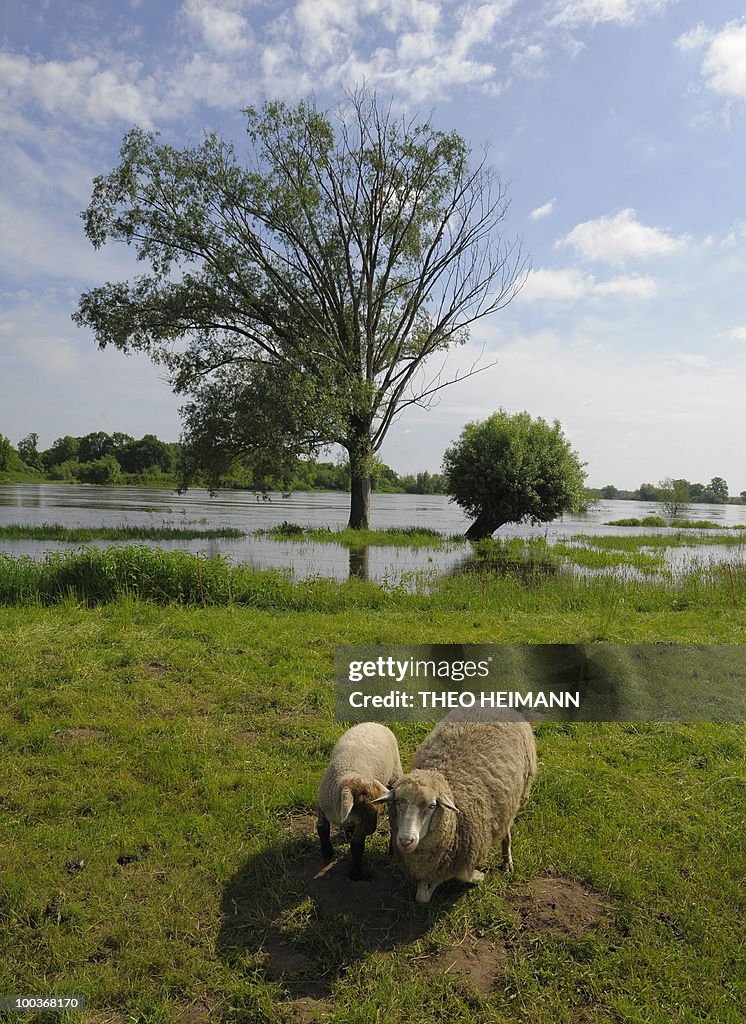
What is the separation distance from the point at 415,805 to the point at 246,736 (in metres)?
2.85

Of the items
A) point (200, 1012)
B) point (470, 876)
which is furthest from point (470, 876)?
point (200, 1012)

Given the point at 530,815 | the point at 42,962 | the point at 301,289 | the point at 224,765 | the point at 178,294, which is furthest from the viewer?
the point at 301,289

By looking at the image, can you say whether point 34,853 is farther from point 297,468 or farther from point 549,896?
point 297,468

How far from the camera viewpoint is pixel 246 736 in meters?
6.10

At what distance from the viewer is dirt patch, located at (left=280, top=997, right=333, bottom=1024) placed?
3084mm

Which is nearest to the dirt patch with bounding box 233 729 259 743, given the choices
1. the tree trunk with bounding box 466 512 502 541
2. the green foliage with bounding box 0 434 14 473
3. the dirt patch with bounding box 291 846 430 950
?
the dirt patch with bounding box 291 846 430 950

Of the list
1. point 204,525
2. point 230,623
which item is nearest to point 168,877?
point 230,623

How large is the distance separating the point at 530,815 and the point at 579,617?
23.3 feet

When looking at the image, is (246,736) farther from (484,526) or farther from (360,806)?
(484,526)

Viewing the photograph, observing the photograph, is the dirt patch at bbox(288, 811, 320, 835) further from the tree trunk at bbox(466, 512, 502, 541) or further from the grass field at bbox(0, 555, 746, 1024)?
the tree trunk at bbox(466, 512, 502, 541)

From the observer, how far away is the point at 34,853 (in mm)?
4207

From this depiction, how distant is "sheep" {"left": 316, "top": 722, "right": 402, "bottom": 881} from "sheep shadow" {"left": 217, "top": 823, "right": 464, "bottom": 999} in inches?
6.3

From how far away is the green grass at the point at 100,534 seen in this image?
73.0ft

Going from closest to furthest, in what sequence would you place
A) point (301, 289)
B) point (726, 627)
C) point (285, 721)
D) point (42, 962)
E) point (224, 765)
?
point (42, 962) < point (224, 765) < point (285, 721) < point (726, 627) < point (301, 289)
